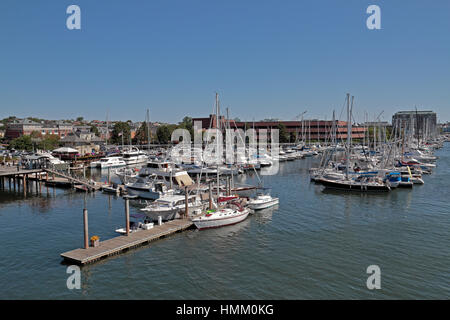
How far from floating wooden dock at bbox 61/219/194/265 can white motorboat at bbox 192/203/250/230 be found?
3.57ft

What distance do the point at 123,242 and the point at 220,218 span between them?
9.35 m

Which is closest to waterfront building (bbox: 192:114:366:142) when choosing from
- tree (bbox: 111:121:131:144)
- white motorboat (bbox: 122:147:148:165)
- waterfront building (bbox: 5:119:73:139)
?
tree (bbox: 111:121:131:144)

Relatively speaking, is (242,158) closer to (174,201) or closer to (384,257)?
(174,201)

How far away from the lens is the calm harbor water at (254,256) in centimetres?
2034

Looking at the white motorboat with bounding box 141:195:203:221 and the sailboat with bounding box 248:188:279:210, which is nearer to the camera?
the white motorboat with bounding box 141:195:203:221

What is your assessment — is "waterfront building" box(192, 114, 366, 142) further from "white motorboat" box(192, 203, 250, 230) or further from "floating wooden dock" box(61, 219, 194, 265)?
"floating wooden dock" box(61, 219, 194, 265)

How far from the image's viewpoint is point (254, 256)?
25.3 metres

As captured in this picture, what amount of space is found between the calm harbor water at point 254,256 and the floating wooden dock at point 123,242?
64 centimetres

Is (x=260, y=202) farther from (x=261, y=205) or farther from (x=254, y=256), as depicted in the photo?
(x=254, y=256)

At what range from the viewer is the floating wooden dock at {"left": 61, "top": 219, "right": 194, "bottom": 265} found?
78.3 feet

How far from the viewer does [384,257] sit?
2502cm

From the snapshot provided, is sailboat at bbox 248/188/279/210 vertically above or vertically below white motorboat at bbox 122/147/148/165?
below

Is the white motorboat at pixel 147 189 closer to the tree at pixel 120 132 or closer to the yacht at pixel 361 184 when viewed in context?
the yacht at pixel 361 184

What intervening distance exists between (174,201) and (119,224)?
5.86 meters
